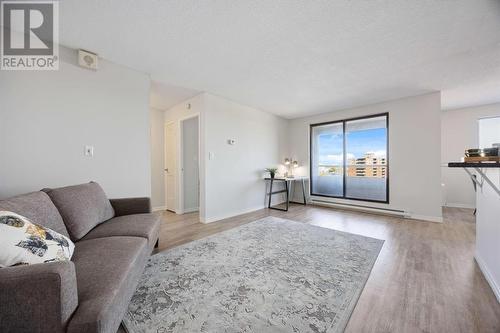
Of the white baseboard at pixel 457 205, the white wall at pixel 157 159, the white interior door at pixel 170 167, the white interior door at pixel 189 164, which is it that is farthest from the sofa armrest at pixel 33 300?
the white baseboard at pixel 457 205

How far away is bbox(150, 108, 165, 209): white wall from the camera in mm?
4484

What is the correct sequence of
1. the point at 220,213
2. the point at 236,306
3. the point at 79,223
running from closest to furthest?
the point at 236,306, the point at 79,223, the point at 220,213

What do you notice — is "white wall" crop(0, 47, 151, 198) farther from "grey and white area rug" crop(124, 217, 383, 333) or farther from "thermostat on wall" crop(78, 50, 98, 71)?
"grey and white area rug" crop(124, 217, 383, 333)

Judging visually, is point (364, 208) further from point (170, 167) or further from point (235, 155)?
point (170, 167)

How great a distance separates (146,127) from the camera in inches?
113

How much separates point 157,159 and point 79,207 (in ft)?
9.67

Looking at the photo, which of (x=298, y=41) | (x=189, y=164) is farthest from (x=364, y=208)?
(x=189, y=164)

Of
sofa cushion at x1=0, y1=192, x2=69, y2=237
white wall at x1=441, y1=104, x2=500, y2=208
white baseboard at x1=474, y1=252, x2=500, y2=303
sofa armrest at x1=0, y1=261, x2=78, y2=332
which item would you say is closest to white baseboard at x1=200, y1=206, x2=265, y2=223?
sofa cushion at x1=0, y1=192, x2=69, y2=237

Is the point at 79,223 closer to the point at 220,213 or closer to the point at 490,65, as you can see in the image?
the point at 220,213

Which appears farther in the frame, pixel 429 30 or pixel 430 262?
pixel 430 262

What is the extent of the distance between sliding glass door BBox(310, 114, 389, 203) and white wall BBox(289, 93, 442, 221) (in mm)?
161

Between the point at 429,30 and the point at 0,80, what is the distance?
4215 mm

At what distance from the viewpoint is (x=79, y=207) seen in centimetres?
172

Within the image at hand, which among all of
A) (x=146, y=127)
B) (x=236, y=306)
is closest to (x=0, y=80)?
(x=146, y=127)
